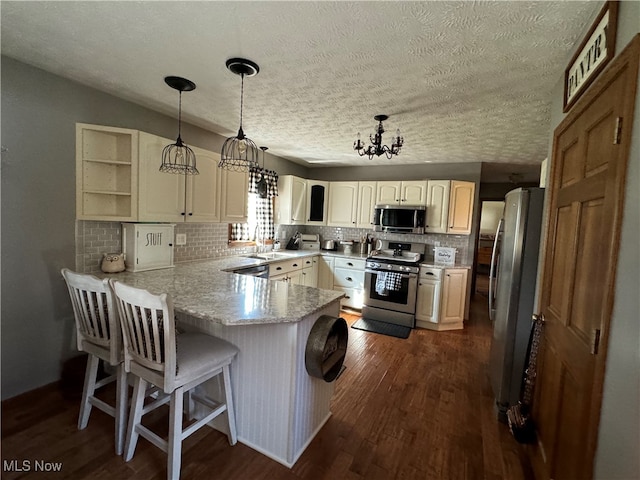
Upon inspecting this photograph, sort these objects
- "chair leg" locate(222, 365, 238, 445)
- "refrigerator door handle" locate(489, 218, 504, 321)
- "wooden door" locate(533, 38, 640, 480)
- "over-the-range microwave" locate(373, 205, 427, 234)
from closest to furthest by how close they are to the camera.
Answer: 1. "wooden door" locate(533, 38, 640, 480)
2. "chair leg" locate(222, 365, 238, 445)
3. "refrigerator door handle" locate(489, 218, 504, 321)
4. "over-the-range microwave" locate(373, 205, 427, 234)

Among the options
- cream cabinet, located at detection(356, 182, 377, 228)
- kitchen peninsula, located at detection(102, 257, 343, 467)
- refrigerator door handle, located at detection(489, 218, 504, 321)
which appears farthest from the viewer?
cream cabinet, located at detection(356, 182, 377, 228)

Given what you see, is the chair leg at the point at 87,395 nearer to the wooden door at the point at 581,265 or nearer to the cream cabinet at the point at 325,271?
the wooden door at the point at 581,265

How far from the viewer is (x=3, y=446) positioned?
1.70m

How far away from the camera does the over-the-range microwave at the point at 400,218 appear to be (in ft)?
13.7

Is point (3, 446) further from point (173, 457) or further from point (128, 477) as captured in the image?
point (173, 457)

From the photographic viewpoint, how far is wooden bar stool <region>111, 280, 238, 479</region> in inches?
54.3

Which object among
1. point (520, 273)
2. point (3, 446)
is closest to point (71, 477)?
point (3, 446)

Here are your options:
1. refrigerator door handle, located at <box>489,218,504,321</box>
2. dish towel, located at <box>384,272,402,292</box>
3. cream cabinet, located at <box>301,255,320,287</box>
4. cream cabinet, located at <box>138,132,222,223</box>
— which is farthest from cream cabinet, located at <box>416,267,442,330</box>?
cream cabinet, located at <box>138,132,222,223</box>

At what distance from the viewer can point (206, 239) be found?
346cm

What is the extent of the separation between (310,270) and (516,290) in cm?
288

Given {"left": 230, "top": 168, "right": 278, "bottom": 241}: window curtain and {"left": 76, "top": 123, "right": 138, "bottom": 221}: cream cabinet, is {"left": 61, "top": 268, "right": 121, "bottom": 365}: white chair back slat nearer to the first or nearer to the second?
{"left": 76, "top": 123, "right": 138, "bottom": 221}: cream cabinet

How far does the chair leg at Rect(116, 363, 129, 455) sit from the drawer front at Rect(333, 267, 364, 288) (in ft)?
10.5

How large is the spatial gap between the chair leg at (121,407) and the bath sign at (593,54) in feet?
8.93

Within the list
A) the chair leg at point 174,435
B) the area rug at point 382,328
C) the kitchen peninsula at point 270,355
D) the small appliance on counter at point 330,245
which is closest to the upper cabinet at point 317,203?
the small appliance on counter at point 330,245
